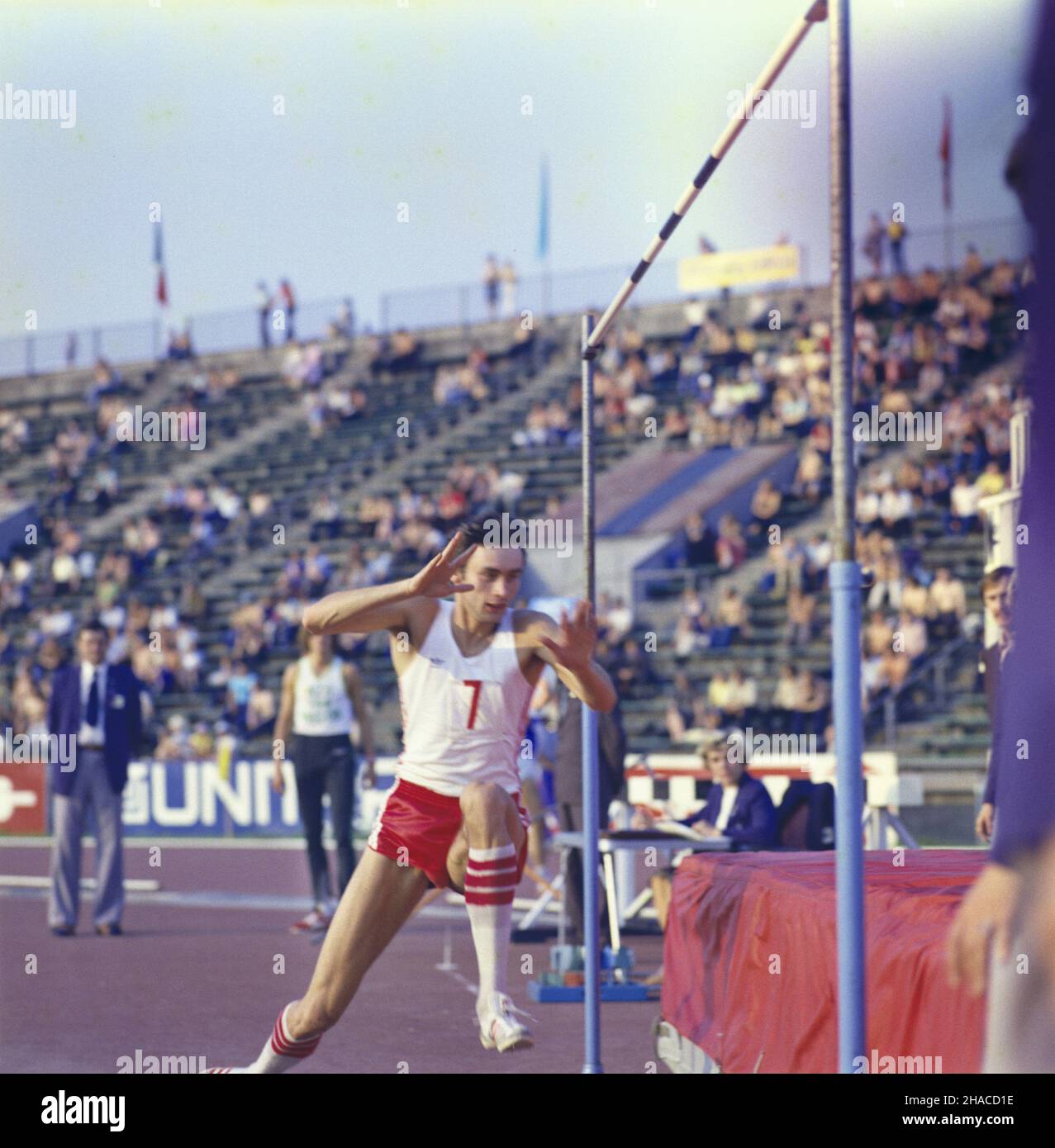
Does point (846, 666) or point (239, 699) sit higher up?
point (846, 666)

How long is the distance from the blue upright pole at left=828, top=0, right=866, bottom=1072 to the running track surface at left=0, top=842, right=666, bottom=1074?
3.68 metres

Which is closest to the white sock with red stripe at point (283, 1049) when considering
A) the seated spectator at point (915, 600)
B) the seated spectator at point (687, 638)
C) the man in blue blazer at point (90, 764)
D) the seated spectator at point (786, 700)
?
the man in blue blazer at point (90, 764)

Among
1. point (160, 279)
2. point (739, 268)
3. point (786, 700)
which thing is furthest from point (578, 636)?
point (160, 279)

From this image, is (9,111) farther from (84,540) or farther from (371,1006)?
(84,540)

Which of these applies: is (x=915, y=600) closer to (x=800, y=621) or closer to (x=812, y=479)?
(x=800, y=621)

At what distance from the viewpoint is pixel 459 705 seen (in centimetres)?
558

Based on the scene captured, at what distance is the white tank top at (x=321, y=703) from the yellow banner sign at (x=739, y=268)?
19877mm

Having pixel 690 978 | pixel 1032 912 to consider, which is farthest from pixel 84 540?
pixel 1032 912

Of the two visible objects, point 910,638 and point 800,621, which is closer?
point 910,638

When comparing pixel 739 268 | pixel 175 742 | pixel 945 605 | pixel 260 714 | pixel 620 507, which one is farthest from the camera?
pixel 739 268

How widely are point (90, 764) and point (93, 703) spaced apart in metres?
0.43

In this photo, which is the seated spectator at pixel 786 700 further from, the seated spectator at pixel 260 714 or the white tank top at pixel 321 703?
the white tank top at pixel 321 703

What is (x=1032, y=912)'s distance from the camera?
2014 millimetres

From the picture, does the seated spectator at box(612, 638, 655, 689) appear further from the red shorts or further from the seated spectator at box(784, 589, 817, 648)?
the red shorts
